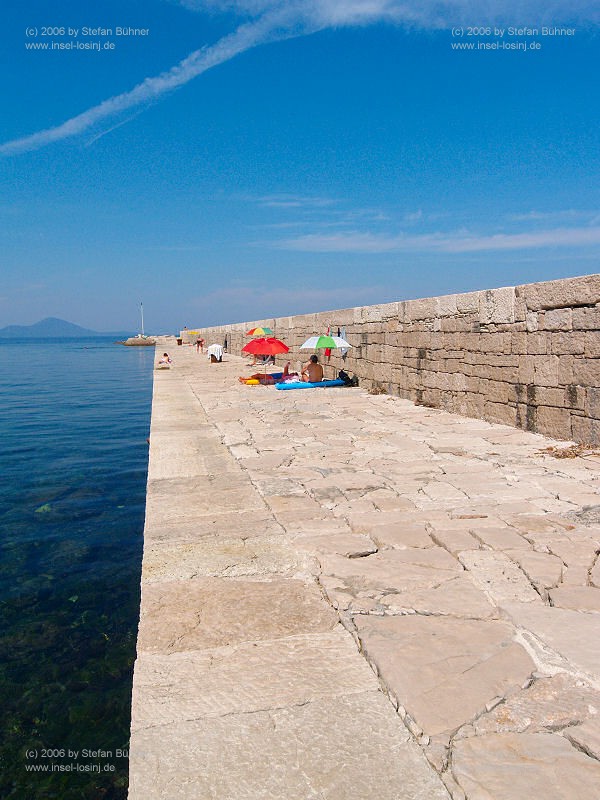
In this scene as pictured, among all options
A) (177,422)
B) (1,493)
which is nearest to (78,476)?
(1,493)

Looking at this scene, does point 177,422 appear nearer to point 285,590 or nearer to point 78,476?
point 78,476

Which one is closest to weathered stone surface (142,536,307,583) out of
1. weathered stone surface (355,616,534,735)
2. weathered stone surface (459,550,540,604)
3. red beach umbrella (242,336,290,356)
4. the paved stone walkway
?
the paved stone walkway

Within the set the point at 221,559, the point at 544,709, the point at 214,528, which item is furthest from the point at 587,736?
the point at 214,528

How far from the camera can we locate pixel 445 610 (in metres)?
2.33

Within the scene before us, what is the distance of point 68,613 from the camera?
3865 millimetres

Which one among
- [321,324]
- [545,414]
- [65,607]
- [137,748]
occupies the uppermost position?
[321,324]

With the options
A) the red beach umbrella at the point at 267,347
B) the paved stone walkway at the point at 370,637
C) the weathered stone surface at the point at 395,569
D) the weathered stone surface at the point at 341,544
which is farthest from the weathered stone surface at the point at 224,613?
the red beach umbrella at the point at 267,347

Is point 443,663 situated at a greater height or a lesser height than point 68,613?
greater

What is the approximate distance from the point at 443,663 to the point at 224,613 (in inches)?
35.4

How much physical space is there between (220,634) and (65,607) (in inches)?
88.9

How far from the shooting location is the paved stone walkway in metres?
1.51

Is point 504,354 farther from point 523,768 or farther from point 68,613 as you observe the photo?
point 523,768

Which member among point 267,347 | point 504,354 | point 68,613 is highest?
point 267,347

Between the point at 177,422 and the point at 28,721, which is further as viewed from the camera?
the point at 177,422
